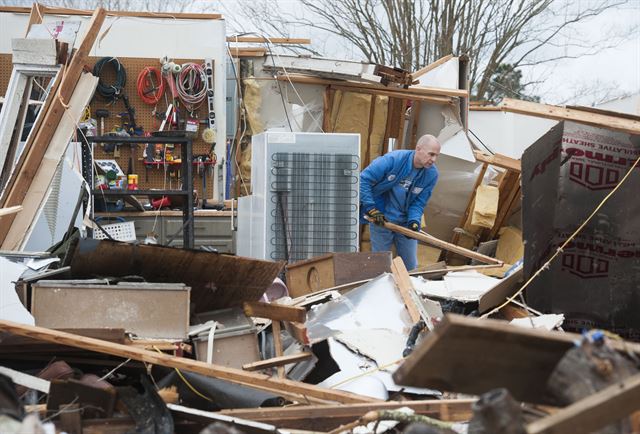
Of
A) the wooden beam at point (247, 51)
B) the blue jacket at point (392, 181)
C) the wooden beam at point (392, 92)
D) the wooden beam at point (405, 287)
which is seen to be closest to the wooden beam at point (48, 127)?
the wooden beam at point (405, 287)

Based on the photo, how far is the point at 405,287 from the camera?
19.9 feet

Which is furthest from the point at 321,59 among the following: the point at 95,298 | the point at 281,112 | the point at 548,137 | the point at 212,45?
the point at 95,298

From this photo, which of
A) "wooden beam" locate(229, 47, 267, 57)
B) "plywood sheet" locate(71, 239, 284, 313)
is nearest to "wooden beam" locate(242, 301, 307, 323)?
"plywood sheet" locate(71, 239, 284, 313)

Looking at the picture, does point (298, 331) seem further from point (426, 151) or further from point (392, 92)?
point (392, 92)

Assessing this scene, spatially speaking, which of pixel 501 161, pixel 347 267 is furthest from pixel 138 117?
pixel 347 267

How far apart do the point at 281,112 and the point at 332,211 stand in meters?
3.22

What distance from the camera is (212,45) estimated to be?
37.5 feet

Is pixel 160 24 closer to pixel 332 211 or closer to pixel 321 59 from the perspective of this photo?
pixel 321 59

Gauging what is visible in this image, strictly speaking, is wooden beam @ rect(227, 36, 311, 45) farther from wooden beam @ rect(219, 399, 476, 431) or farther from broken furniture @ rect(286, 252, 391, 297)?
wooden beam @ rect(219, 399, 476, 431)

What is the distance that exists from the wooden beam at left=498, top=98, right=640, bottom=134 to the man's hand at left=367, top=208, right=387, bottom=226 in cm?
290

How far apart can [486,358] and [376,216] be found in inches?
241

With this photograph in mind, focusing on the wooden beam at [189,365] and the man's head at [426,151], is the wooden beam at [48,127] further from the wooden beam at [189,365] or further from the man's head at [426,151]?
the man's head at [426,151]

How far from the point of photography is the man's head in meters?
8.45

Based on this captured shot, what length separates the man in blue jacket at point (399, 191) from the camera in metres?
8.48
